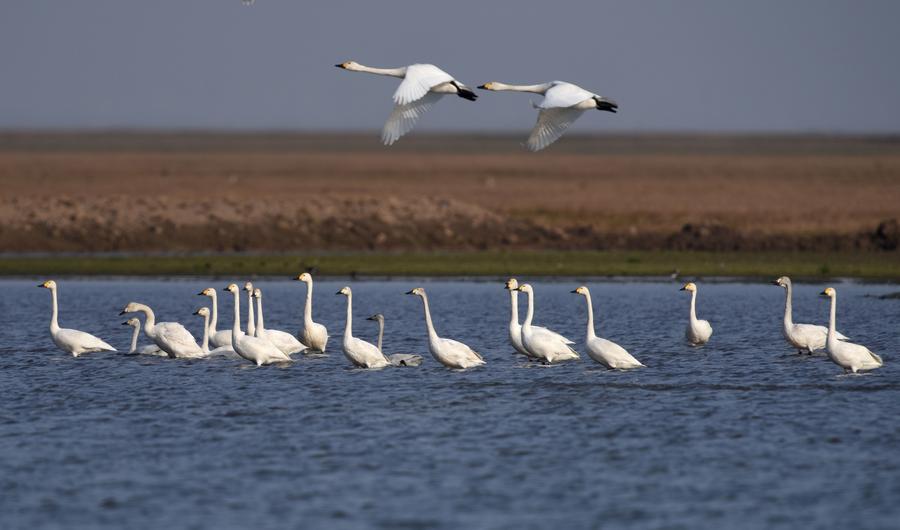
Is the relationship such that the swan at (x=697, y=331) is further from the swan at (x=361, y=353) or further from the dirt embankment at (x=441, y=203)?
the dirt embankment at (x=441, y=203)

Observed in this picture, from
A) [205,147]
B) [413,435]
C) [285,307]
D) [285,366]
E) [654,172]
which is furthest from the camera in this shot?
[205,147]

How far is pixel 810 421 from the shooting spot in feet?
48.7

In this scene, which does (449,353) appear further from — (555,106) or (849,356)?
(849,356)

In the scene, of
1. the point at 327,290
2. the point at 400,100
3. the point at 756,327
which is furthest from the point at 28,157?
the point at 400,100

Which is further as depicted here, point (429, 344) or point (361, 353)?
point (361, 353)

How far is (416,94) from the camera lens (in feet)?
49.7

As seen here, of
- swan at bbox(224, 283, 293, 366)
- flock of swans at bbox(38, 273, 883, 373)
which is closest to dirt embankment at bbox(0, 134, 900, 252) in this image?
flock of swans at bbox(38, 273, 883, 373)

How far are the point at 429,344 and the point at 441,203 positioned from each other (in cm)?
2153

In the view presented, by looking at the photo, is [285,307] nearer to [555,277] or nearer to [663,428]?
[555,277]

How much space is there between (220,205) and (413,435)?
2575 cm

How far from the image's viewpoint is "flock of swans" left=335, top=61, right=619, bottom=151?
15422 mm

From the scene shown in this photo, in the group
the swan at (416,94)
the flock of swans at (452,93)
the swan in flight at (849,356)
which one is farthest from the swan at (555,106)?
the swan in flight at (849,356)

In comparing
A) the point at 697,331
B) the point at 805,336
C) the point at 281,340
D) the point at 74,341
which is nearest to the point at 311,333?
the point at 281,340

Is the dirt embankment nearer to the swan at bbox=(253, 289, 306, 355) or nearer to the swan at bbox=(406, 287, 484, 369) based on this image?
the swan at bbox=(253, 289, 306, 355)
